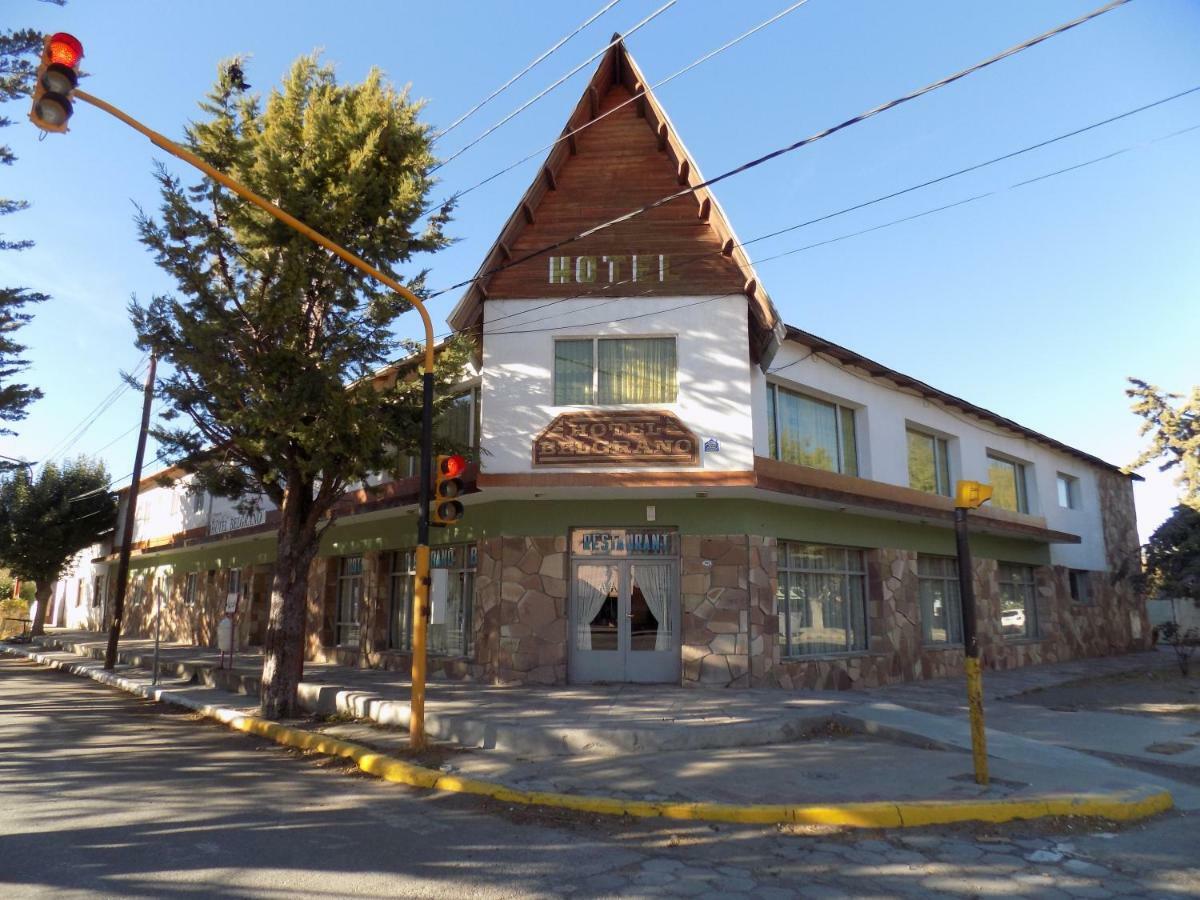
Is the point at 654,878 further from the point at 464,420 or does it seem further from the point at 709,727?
the point at 464,420

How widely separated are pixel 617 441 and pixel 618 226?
12.8ft

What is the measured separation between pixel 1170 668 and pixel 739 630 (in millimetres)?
14106

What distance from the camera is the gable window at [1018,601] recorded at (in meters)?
20.5

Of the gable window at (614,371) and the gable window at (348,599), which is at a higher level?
the gable window at (614,371)

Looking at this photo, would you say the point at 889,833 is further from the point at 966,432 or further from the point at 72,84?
the point at 966,432

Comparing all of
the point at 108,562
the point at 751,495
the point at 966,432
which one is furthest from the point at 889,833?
the point at 108,562

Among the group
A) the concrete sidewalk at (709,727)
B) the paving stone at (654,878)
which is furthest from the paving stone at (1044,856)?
the paving stone at (654,878)

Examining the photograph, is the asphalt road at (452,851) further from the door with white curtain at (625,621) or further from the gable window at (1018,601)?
the gable window at (1018,601)

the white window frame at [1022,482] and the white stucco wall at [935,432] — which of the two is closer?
the white stucco wall at [935,432]

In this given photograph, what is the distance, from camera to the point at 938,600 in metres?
17.9

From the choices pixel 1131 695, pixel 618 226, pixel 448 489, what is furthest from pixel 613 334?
pixel 1131 695

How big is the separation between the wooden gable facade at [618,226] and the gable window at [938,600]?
761 cm

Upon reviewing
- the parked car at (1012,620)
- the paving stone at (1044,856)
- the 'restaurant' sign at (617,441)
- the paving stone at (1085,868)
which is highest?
the 'restaurant' sign at (617,441)

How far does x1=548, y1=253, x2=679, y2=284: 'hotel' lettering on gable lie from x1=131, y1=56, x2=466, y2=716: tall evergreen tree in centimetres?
239
